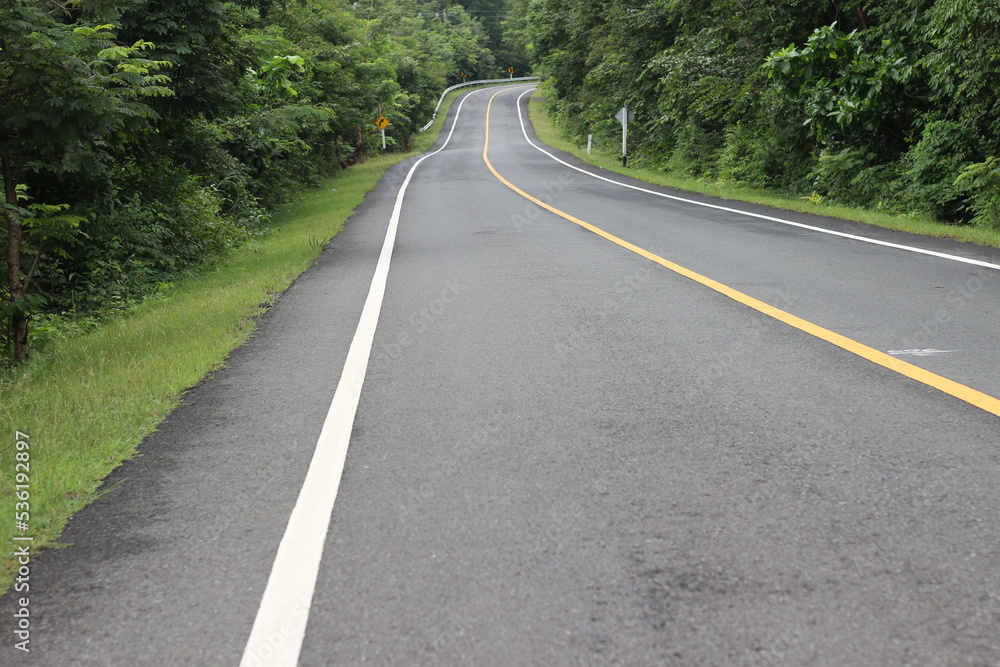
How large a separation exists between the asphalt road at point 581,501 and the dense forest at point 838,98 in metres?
7.22

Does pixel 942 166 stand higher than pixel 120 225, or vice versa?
pixel 942 166

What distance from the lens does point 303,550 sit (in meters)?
2.96

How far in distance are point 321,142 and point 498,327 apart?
2842cm

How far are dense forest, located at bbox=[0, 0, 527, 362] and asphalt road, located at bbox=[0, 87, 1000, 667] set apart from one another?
273 centimetres

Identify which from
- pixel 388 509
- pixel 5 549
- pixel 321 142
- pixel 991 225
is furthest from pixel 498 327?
pixel 321 142

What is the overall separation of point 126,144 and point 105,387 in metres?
6.70

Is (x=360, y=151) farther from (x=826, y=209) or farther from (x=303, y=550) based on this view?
(x=303, y=550)

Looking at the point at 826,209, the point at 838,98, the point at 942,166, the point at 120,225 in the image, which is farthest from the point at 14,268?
the point at 838,98

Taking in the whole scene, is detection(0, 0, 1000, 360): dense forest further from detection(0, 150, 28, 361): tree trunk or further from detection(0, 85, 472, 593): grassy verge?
detection(0, 85, 472, 593): grassy verge

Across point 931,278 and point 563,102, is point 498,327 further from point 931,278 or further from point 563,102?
point 563,102

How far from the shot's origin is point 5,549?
3.10 meters

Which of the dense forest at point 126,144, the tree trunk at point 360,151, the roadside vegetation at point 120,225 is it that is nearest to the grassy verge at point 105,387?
the roadside vegetation at point 120,225

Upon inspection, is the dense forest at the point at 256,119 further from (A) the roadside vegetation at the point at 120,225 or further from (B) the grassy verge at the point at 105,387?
(B) the grassy verge at the point at 105,387

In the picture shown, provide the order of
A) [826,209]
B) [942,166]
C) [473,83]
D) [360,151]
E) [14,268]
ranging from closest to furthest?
[14,268]
[942,166]
[826,209]
[360,151]
[473,83]
